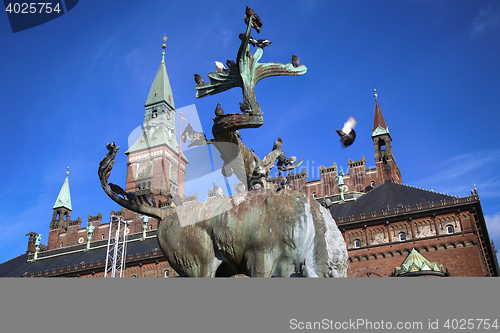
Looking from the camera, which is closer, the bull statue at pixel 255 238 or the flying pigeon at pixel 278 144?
the bull statue at pixel 255 238

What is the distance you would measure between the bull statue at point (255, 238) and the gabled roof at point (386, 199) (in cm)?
3986

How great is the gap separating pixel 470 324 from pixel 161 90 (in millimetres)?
92053

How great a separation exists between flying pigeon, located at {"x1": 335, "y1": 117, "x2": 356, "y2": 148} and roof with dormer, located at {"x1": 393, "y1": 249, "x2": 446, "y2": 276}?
105 ft

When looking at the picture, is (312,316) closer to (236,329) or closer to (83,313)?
(236,329)

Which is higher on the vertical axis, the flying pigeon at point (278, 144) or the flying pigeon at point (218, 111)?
the flying pigeon at point (218, 111)

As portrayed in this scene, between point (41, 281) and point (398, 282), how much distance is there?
4.13 metres

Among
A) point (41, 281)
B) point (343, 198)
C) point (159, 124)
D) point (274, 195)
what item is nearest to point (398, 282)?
point (274, 195)

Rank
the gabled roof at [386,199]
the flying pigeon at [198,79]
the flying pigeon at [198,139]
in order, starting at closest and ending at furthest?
the flying pigeon at [198,139]
the flying pigeon at [198,79]
the gabled roof at [386,199]

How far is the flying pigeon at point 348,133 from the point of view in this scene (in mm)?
8695

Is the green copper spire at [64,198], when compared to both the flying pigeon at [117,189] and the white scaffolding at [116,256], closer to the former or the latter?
the white scaffolding at [116,256]

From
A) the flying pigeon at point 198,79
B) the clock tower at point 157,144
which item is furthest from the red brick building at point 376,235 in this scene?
the flying pigeon at point 198,79

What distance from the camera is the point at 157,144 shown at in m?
87.2

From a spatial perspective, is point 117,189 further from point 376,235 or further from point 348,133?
point 376,235

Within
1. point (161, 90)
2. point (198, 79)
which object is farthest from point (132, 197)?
point (161, 90)
